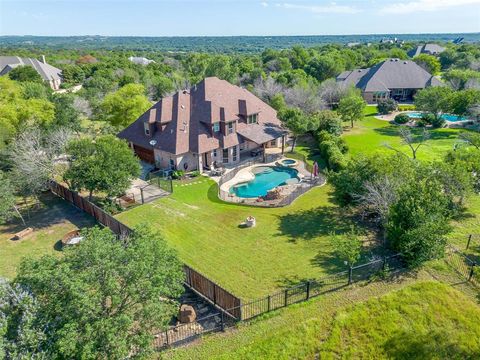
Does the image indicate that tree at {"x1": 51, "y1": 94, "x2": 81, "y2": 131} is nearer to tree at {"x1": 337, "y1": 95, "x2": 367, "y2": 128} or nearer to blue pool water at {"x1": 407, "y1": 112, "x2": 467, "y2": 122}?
tree at {"x1": 337, "y1": 95, "x2": 367, "y2": 128}

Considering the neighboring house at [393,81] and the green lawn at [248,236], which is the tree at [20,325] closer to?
the green lawn at [248,236]

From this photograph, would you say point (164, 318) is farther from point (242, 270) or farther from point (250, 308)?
point (242, 270)

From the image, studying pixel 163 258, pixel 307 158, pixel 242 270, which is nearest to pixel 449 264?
pixel 242 270

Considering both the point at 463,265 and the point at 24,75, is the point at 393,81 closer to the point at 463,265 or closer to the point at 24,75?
the point at 463,265

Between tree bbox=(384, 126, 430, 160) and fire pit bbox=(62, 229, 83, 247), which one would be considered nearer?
fire pit bbox=(62, 229, 83, 247)

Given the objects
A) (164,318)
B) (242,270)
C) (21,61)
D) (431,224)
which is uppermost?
(21,61)

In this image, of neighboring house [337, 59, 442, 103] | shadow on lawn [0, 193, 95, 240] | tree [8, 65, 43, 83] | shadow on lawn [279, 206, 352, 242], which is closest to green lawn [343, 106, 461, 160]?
neighboring house [337, 59, 442, 103]

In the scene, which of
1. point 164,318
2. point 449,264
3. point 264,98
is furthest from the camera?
point 264,98
